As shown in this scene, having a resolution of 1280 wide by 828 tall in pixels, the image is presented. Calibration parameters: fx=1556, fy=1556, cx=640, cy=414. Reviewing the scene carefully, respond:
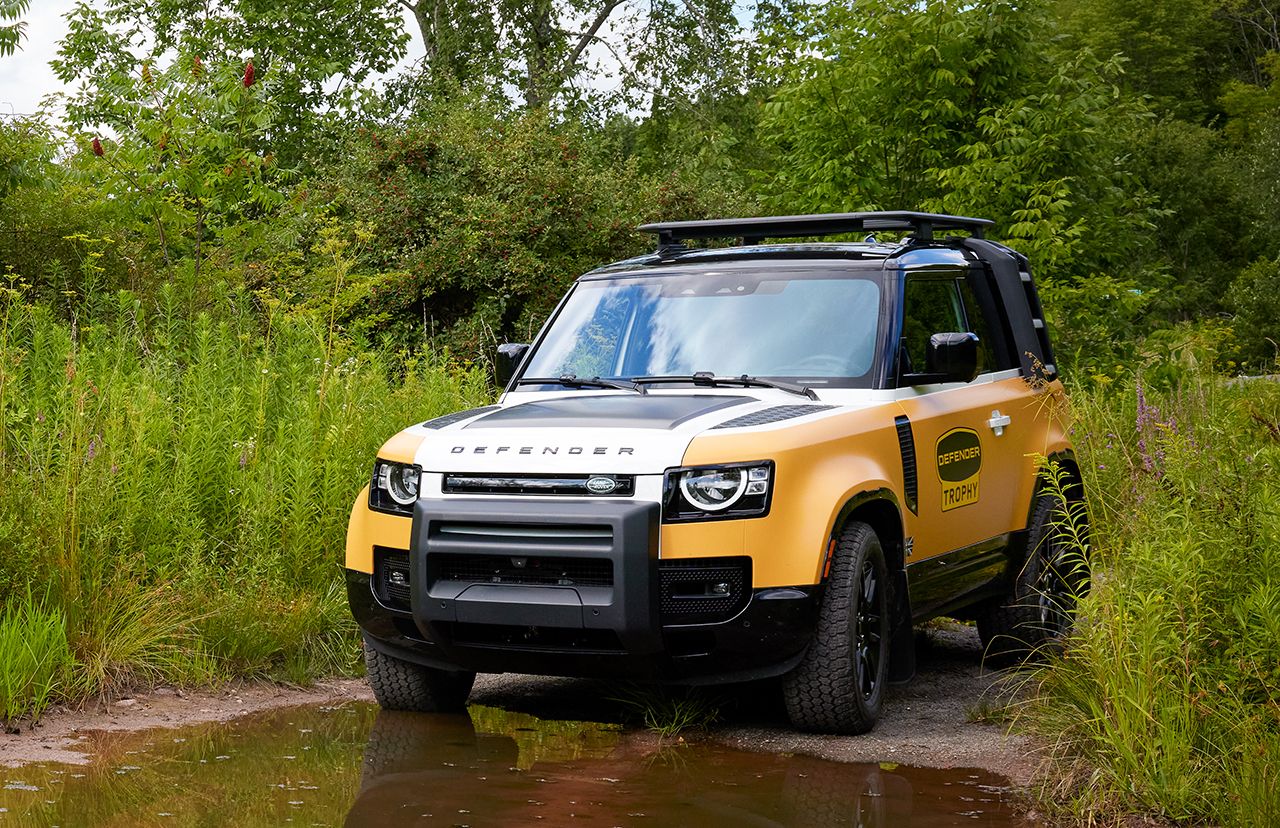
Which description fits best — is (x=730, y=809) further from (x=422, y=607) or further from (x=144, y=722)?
(x=144, y=722)

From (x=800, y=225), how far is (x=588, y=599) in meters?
2.90

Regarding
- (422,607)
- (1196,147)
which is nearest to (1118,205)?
(422,607)

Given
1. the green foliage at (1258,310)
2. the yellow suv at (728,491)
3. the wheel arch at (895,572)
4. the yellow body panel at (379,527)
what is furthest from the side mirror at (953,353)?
the green foliage at (1258,310)

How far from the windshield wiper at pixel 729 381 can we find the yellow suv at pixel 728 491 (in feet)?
0.04

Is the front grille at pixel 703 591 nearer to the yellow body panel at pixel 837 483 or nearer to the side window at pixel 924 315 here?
the yellow body panel at pixel 837 483

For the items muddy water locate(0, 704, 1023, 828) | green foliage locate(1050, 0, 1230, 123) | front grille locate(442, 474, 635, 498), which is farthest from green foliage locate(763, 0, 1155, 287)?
green foliage locate(1050, 0, 1230, 123)

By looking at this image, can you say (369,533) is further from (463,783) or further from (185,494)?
(185,494)

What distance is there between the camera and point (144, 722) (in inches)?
259

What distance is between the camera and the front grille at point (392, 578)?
249 inches

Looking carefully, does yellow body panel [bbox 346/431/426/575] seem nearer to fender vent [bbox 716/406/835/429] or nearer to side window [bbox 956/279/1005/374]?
fender vent [bbox 716/406/835/429]

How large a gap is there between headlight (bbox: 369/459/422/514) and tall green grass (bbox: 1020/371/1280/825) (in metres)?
2.62

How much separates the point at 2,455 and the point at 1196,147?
50534 millimetres

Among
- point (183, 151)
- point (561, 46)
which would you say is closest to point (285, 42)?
point (561, 46)

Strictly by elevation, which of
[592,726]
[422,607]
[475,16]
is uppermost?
[475,16]
